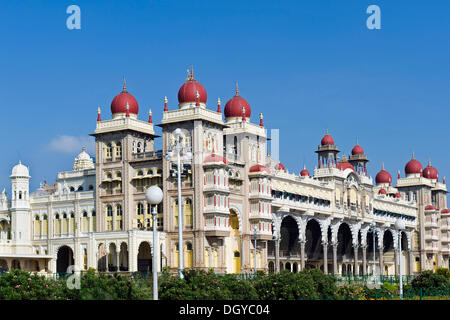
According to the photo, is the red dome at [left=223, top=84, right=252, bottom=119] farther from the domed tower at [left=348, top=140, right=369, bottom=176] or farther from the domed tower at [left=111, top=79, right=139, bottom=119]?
the domed tower at [left=348, top=140, right=369, bottom=176]

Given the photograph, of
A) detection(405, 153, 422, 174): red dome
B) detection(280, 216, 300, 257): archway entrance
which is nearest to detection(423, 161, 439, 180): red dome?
detection(405, 153, 422, 174): red dome

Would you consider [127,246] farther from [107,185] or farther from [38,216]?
[38,216]

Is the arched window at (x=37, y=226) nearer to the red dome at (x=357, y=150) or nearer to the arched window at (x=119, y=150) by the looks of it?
the arched window at (x=119, y=150)

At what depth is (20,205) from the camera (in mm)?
81625

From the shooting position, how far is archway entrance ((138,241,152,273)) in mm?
73625

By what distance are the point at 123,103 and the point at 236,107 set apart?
12.6 metres

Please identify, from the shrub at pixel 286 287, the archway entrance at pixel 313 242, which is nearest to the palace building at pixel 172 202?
the archway entrance at pixel 313 242

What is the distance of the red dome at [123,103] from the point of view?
252 feet

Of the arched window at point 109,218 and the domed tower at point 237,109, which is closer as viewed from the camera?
the arched window at point 109,218

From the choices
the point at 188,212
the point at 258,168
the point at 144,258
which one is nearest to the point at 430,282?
the point at 188,212

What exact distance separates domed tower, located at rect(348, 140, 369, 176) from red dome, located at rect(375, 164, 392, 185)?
11.6 meters

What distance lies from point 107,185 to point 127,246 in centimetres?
814

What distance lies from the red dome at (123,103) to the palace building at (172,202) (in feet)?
0.41

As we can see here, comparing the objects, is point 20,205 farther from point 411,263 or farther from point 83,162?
point 411,263
